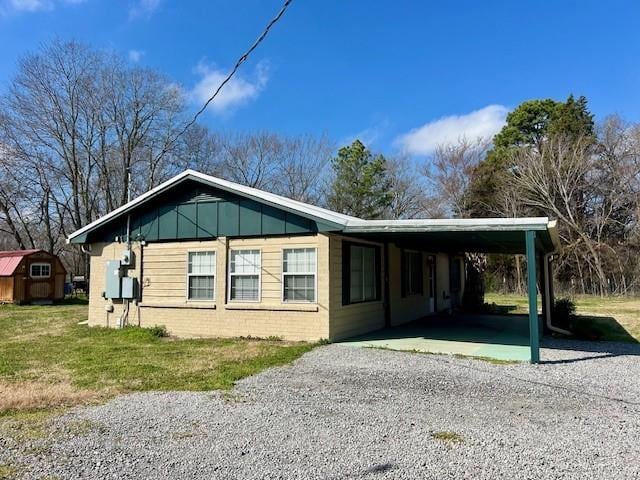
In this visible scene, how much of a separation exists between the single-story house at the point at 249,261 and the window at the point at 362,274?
23 mm

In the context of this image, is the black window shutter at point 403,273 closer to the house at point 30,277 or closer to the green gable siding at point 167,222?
the green gable siding at point 167,222

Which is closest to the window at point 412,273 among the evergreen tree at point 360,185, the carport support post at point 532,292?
the carport support post at point 532,292

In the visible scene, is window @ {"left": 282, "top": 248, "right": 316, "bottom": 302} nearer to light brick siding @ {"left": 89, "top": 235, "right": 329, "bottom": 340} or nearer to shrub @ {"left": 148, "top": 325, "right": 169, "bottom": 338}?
light brick siding @ {"left": 89, "top": 235, "right": 329, "bottom": 340}

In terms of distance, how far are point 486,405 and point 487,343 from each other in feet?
15.4

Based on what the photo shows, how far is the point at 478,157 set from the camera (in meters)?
31.1

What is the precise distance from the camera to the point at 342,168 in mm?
31172

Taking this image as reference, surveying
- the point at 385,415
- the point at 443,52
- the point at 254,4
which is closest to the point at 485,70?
the point at 443,52

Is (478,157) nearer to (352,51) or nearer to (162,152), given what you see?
(162,152)

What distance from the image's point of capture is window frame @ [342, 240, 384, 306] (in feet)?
33.2

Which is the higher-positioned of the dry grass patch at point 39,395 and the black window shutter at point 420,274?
the black window shutter at point 420,274

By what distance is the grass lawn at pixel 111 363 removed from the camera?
232 inches

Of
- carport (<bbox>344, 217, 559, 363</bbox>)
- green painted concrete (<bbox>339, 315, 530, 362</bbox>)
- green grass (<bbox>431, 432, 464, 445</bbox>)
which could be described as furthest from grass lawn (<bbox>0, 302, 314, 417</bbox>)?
green grass (<bbox>431, 432, 464, 445</bbox>)

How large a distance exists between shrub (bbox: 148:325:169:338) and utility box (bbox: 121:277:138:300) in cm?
99

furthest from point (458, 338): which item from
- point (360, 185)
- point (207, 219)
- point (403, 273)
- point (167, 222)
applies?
point (360, 185)
